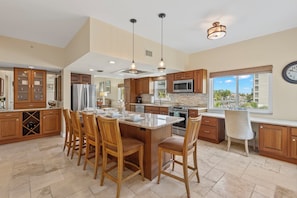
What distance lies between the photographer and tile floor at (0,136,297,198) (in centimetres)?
201

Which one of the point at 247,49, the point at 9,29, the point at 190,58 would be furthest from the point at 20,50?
the point at 247,49

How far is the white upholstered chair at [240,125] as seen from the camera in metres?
3.22

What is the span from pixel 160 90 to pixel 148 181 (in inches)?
180

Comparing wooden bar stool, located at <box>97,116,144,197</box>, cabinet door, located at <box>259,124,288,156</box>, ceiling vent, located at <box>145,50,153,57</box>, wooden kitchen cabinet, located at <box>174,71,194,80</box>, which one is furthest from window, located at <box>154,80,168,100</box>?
wooden bar stool, located at <box>97,116,144,197</box>

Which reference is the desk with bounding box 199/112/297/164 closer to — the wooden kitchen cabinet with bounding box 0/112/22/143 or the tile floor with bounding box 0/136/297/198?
the tile floor with bounding box 0/136/297/198

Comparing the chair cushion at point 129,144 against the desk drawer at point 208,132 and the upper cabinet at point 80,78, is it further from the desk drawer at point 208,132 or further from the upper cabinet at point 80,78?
the upper cabinet at point 80,78

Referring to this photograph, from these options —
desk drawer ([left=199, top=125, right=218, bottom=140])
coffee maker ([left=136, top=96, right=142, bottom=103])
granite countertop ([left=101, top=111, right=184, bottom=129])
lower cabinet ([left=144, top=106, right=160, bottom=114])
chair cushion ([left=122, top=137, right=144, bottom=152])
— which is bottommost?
desk drawer ([left=199, top=125, right=218, bottom=140])

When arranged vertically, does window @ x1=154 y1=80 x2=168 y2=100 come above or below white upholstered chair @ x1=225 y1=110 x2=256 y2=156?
above

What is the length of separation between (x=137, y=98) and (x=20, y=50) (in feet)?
14.7

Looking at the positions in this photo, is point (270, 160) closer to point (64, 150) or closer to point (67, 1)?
point (64, 150)

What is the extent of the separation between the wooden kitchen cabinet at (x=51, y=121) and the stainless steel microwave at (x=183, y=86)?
403 centimetres

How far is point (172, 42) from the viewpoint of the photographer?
4.20 metres

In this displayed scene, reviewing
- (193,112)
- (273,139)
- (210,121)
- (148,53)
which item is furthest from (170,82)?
(273,139)

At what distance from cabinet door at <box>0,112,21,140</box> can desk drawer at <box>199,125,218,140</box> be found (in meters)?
5.27
